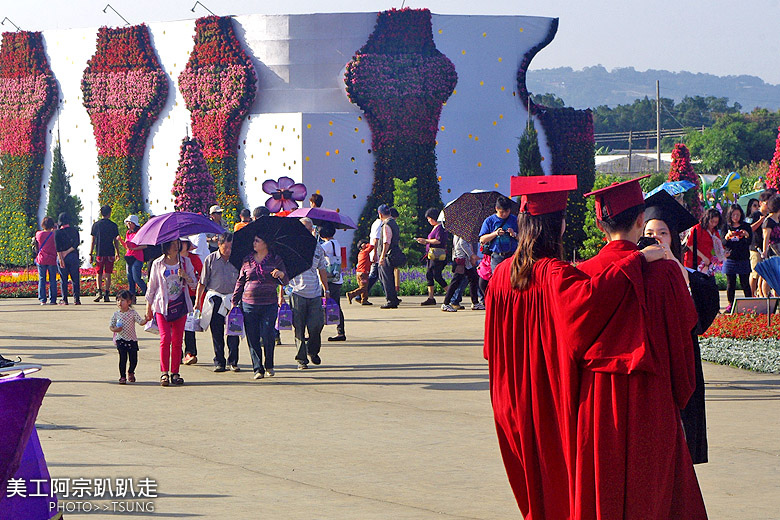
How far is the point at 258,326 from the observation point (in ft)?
39.6

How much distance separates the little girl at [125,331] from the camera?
11578 millimetres

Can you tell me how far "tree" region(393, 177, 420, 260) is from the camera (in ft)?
90.1

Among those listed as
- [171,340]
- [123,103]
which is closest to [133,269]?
[171,340]

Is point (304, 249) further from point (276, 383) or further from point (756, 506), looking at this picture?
point (756, 506)

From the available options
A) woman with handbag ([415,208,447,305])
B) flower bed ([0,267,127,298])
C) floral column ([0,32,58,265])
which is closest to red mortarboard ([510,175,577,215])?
woman with handbag ([415,208,447,305])

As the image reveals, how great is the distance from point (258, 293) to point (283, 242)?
666 millimetres

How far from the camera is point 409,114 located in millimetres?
29766

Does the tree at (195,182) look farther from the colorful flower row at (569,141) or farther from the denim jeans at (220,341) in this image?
the denim jeans at (220,341)

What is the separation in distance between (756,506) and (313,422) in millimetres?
4006

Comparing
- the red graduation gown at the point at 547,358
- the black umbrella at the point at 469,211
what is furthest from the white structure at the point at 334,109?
the red graduation gown at the point at 547,358

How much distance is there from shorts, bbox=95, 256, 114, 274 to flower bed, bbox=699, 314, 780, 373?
11.8 m

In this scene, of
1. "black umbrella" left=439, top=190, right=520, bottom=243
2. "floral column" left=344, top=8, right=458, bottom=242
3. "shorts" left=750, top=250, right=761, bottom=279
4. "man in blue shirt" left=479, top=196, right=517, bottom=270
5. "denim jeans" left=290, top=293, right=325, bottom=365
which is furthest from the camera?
"floral column" left=344, top=8, right=458, bottom=242

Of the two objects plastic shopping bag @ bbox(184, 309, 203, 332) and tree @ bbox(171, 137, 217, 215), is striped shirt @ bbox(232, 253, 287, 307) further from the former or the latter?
tree @ bbox(171, 137, 217, 215)

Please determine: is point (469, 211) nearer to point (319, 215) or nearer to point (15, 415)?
point (319, 215)
